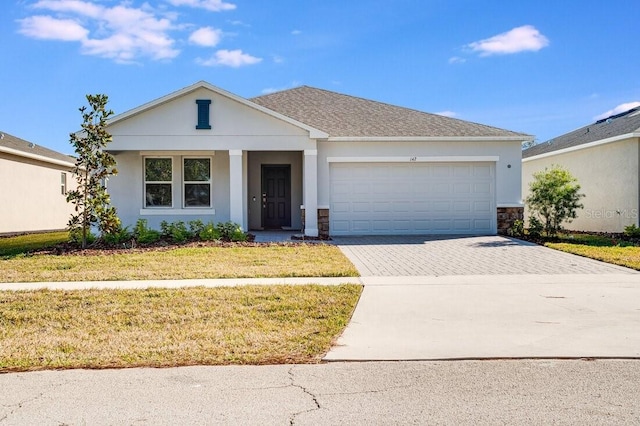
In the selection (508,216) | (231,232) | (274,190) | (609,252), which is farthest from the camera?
(274,190)

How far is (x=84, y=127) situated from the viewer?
49.2ft

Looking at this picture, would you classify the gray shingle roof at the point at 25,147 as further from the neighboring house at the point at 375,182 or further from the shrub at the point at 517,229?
the shrub at the point at 517,229

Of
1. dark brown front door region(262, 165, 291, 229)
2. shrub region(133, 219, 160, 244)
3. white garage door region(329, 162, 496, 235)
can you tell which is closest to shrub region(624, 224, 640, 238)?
white garage door region(329, 162, 496, 235)

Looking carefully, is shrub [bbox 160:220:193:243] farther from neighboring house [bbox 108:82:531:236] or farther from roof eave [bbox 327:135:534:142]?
roof eave [bbox 327:135:534:142]

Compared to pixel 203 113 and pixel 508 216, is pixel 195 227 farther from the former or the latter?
pixel 508 216

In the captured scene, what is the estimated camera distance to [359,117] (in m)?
20.2

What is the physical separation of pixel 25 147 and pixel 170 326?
20470 millimetres

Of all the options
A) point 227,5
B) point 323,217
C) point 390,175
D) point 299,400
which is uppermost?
point 227,5

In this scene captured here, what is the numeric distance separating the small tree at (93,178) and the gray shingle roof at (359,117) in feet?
22.1

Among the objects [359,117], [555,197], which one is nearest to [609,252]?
[555,197]

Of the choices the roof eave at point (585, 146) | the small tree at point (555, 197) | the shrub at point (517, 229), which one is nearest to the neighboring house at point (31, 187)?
the shrub at point (517, 229)

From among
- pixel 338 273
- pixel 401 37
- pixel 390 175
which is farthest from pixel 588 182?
pixel 338 273

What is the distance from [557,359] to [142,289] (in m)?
6.34

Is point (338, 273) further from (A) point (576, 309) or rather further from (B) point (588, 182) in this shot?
(B) point (588, 182)
